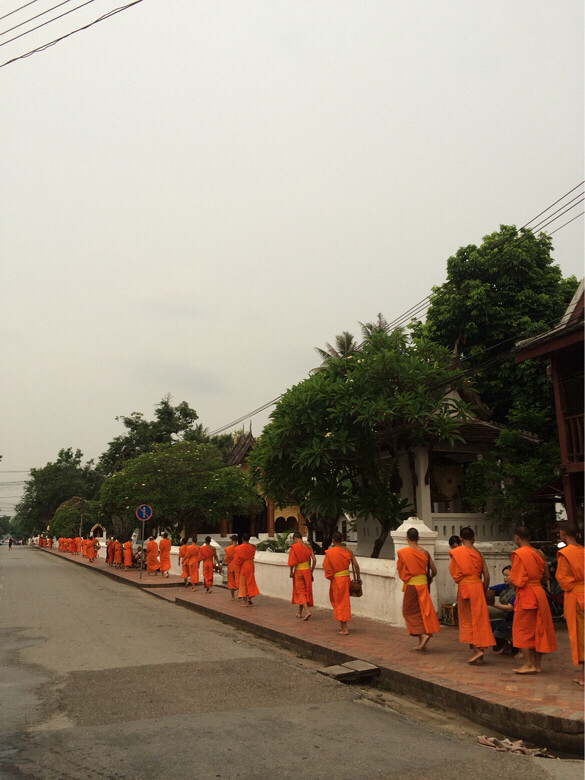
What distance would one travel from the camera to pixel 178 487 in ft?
98.9

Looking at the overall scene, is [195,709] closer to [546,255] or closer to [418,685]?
[418,685]

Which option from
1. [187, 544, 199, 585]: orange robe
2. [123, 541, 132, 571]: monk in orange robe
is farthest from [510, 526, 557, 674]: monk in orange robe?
[123, 541, 132, 571]: monk in orange robe

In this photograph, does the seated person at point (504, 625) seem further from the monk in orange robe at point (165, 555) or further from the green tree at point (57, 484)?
the green tree at point (57, 484)

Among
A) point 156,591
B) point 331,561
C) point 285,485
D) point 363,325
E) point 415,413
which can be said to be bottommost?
point 156,591

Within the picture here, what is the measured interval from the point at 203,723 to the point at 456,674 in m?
2.99

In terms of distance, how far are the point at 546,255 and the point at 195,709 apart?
1730 cm

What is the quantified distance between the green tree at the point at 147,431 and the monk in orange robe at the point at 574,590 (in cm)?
4530

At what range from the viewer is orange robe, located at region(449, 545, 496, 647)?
7664mm

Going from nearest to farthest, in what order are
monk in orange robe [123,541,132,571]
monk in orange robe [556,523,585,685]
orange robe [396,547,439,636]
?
monk in orange robe [556,523,585,685]
orange robe [396,547,439,636]
monk in orange robe [123,541,132,571]

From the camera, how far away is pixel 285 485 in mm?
14484

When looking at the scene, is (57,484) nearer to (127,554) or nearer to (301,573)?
(127,554)

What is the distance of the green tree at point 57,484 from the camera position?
84688 mm

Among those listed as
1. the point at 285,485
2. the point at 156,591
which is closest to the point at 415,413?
the point at 285,485

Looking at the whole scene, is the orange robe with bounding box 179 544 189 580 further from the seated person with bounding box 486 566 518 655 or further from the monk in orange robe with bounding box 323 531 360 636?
the seated person with bounding box 486 566 518 655
